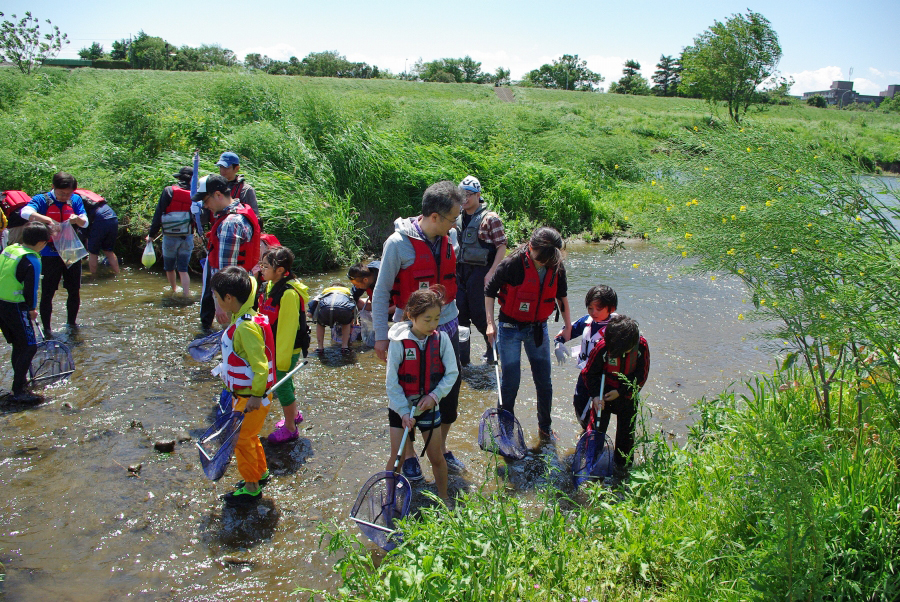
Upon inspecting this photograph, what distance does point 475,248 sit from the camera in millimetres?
6266

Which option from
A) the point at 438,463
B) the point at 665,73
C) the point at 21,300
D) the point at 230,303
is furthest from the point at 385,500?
the point at 665,73

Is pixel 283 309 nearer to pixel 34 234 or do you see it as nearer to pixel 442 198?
pixel 442 198

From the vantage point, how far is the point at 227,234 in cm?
588

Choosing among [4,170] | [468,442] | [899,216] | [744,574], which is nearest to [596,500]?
[744,574]

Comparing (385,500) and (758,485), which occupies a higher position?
(758,485)

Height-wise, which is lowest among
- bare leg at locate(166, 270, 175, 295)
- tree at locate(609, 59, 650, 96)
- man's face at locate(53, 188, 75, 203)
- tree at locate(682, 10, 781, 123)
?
bare leg at locate(166, 270, 175, 295)

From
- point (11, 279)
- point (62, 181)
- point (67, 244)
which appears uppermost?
point (62, 181)

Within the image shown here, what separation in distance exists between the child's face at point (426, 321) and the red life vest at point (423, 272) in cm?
53

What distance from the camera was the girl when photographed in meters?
4.60

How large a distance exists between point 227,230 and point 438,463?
11.3ft

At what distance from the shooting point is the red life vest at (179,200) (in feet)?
25.5

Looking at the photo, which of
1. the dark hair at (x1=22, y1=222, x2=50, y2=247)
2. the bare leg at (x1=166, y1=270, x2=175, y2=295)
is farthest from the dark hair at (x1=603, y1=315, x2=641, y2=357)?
the bare leg at (x1=166, y1=270, x2=175, y2=295)

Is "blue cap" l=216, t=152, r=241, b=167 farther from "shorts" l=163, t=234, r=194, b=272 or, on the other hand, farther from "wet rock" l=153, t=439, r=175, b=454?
"wet rock" l=153, t=439, r=175, b=454

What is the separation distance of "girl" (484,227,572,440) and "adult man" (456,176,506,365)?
121 cm
